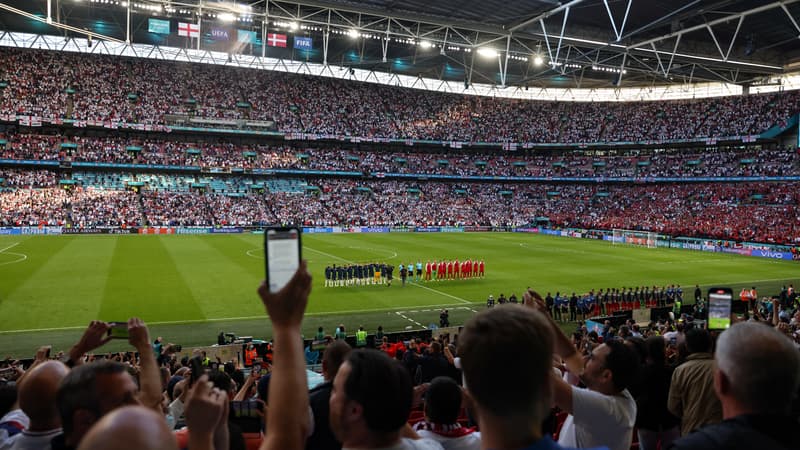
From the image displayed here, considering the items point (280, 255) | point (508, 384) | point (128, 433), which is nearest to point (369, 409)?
point (508, 384)

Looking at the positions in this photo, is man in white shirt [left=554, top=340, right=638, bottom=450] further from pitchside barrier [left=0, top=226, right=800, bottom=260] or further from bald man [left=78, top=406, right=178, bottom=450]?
pitchside barrier [left=0, top=226, right=800, bottom=260]

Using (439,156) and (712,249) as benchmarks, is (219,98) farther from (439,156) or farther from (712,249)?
(712,249)

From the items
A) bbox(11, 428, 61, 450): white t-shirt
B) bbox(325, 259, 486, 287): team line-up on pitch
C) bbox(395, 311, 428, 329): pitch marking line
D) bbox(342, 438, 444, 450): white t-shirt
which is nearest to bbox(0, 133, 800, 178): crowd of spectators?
bbox(325, 259, 486, 287): team line-up on pitch

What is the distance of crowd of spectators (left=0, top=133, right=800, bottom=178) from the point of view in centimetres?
6147

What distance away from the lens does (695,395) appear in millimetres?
4852

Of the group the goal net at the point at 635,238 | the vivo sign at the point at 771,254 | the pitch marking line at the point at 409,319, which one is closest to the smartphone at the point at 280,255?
the pitch marking line at the point at 409,319

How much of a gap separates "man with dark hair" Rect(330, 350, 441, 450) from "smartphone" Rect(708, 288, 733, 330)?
23.9 ft

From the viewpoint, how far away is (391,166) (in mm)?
77062

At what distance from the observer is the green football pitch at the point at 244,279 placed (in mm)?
20391

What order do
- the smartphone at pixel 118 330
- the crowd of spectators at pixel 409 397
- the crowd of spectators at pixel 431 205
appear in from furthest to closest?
the crowd of spectators at pixel 431 205 < the smartphone at pixel 118 330 < the crowd of spectators at pixel 409 397

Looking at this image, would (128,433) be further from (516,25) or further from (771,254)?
(771,254)

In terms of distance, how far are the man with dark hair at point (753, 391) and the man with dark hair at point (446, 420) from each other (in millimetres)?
1462

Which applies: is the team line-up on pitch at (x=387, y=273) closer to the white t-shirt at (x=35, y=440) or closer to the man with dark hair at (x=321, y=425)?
the man with dark hair at (x=321, y=425)

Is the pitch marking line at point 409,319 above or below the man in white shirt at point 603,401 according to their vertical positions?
below
